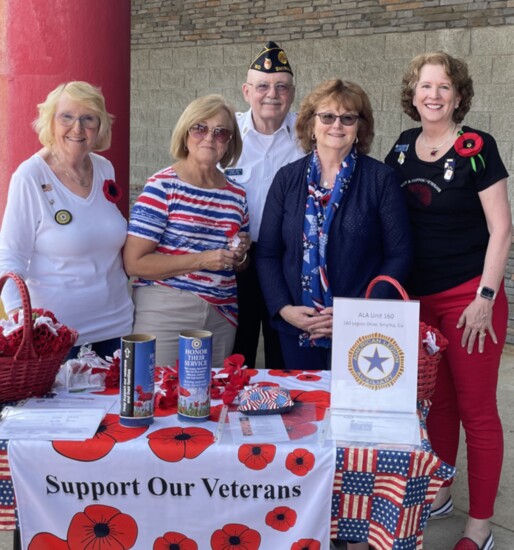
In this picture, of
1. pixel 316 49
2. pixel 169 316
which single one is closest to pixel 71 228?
pixel 169 316

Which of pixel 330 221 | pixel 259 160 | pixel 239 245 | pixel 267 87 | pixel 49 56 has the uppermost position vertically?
pixel 49 56

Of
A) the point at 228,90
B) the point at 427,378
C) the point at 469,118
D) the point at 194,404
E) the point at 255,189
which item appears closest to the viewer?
the point at 194,404

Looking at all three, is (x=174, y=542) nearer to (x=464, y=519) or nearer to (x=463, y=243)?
(x=463, y=243)

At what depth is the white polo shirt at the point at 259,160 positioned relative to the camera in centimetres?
348

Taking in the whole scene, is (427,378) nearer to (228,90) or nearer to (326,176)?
(326,176)

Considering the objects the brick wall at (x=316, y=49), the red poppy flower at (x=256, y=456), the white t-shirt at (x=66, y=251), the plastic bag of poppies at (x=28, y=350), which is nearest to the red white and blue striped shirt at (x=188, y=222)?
the white t-shirt at (x=66, y=251)

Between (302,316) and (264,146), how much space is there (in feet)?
3.43

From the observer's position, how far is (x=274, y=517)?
6.61 feet

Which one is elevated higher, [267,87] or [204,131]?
[267,87]

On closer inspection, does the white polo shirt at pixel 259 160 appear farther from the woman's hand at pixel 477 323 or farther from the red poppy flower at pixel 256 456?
the red poppy flower at pixel 256 456

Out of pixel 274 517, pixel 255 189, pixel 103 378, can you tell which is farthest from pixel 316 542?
pixel 255 189

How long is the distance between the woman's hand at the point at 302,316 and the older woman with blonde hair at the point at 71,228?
633 mm

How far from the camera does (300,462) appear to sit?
6.48 ft

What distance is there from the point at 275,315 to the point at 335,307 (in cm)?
86
